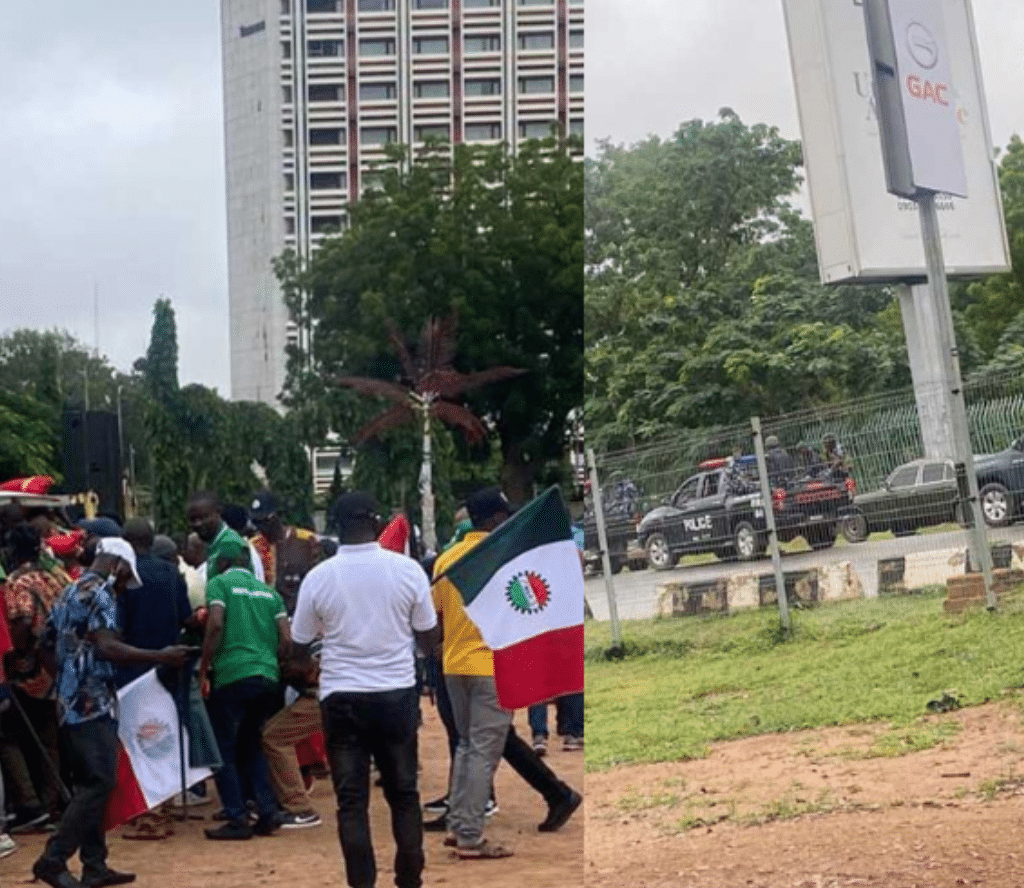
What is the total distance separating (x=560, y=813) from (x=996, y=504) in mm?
2080

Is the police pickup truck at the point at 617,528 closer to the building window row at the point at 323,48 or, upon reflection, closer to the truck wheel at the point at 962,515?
the truck wheel at the point at 962,515

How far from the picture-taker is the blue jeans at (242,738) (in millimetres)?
6957

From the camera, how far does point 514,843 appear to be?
706 cm

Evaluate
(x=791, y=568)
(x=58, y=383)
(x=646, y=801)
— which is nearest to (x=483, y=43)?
(x=791, y=568)

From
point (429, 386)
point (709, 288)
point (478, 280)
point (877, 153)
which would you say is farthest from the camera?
point (429, 386)

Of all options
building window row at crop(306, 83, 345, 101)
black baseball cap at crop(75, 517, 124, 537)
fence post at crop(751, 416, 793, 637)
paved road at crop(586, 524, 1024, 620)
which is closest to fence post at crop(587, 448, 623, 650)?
paved road at crop(586, 524, 1024, 620)

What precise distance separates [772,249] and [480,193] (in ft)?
11.1

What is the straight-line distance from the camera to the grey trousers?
6598 millimetres

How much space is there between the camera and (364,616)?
214 inches

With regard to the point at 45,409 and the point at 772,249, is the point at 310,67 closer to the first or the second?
the point at 772,249

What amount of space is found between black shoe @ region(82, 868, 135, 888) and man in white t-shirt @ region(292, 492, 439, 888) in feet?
4.02

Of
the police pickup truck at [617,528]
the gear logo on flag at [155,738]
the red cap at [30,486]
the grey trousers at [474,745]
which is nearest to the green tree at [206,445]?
the red cap at [30,486]

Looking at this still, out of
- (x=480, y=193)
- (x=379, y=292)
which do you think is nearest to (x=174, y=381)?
(x=379, y=292)

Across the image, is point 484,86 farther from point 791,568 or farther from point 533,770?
point 533,770
